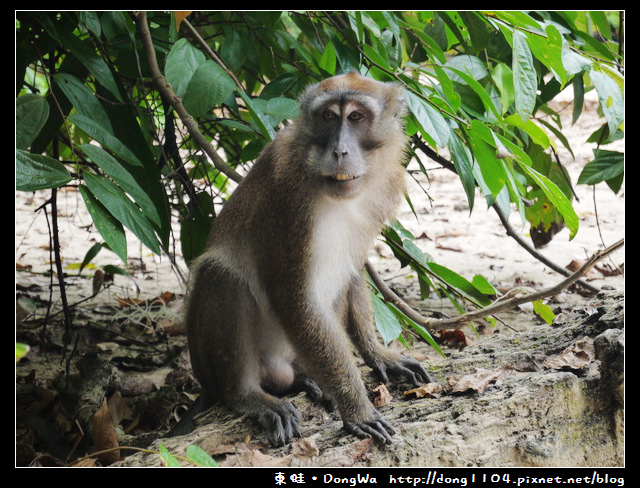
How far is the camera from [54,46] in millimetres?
5914

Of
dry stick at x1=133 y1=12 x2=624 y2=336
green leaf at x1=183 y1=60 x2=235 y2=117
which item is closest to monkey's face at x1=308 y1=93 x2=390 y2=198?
green leaf at x1=183 y1=60 x2=235 y2=117

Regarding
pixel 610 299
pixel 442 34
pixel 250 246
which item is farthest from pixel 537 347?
pixel 442 34

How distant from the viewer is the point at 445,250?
1114 cm

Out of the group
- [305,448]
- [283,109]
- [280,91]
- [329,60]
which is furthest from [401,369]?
[329,60]

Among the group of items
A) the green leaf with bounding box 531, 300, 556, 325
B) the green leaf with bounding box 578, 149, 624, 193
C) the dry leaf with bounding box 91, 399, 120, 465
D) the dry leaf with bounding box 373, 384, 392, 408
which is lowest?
the dry leaf with bounding box 91, 399, 120, 465

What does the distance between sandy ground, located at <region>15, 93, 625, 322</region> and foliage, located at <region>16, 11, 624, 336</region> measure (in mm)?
2114

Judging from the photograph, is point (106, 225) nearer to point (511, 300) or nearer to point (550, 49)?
point (511, 300)

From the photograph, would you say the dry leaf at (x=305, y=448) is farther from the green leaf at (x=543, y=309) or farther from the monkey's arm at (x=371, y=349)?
the green leaf at (x=543, y=309)

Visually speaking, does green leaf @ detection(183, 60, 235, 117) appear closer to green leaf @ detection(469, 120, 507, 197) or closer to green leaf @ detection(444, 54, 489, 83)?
green leaf @ detection(469, 120, 507, 197)

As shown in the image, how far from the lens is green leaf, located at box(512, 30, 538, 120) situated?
4699mm

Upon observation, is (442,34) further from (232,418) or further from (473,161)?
(232,418)

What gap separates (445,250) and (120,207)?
7515 millimetres

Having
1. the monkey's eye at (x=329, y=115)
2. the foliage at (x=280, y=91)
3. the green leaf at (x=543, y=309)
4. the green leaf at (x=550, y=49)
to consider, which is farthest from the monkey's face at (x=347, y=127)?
the green leaf at (x=543, y=309)

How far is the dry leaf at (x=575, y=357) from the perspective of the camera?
4.93 meters
